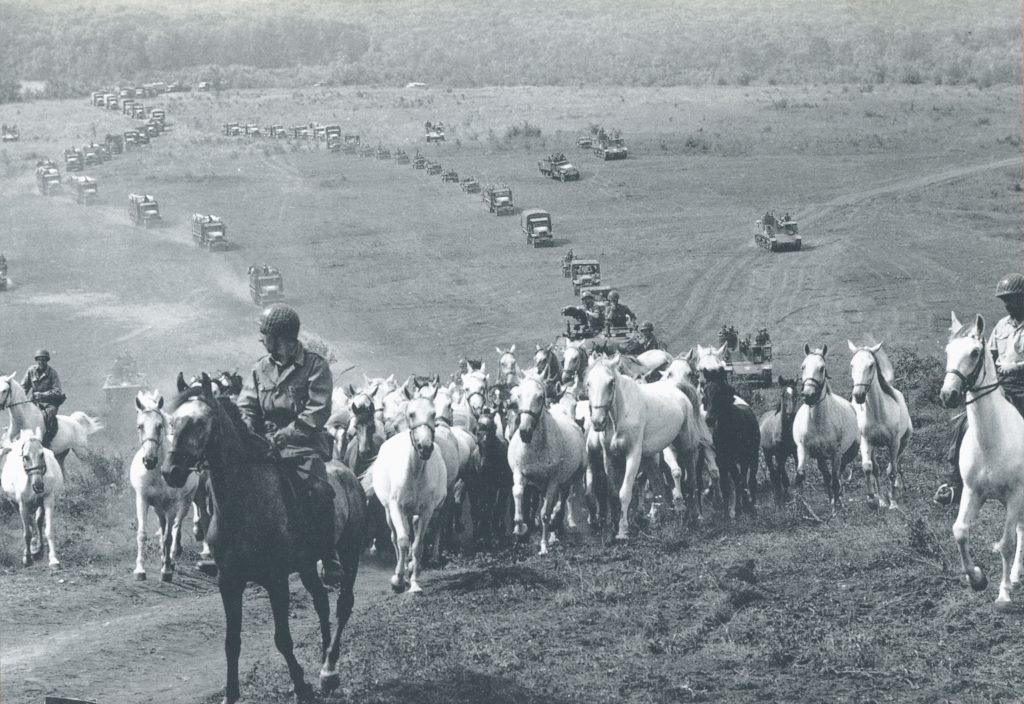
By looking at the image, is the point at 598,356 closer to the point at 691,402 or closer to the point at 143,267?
the point at 691,402

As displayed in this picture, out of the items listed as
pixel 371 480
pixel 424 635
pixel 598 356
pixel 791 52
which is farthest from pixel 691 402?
pixel 791 52

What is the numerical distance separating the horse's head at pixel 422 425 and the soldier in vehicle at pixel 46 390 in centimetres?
916

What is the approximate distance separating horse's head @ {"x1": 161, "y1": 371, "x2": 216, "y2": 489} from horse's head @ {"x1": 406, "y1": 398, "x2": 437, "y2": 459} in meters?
4.96

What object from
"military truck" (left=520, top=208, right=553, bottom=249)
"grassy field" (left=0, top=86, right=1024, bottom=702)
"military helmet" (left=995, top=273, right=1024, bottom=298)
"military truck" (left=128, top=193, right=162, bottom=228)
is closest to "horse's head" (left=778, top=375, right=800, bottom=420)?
"grassy field" (left=0, top=86, right=1024, bottom=702)

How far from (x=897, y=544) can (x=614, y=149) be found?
56504 mm

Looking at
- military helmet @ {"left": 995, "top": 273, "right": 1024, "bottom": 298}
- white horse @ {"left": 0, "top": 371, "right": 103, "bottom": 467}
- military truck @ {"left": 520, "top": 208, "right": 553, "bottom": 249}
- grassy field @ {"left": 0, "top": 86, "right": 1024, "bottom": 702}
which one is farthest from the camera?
military truck @ {"left": 520, "top": 208, "right": 553, "bottom": 249}

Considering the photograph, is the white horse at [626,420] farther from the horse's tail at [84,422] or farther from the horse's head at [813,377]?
the horse's tail at [84,422]

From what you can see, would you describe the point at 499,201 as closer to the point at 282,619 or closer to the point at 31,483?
the point at 31,483

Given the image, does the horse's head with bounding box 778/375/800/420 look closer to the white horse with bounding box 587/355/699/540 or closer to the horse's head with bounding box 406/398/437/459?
the white horse with bounding box 587/355/699/540

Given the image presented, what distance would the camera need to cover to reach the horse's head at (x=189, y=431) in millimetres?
9750

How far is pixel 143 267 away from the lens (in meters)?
54.6

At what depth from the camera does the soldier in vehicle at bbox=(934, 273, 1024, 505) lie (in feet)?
41.6

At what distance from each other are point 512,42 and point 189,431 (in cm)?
10278

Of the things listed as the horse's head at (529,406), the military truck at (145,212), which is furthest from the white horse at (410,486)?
the military truck at (145,212)
